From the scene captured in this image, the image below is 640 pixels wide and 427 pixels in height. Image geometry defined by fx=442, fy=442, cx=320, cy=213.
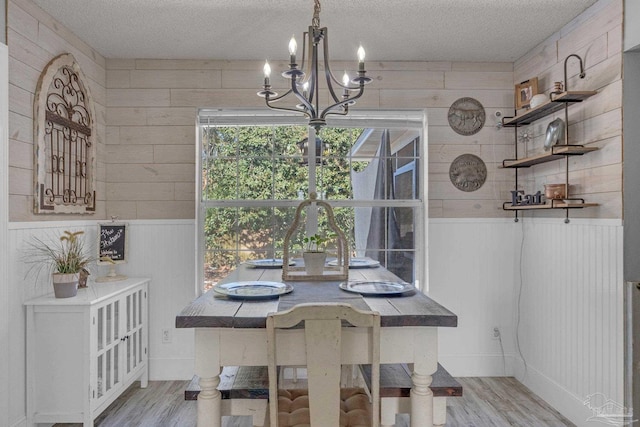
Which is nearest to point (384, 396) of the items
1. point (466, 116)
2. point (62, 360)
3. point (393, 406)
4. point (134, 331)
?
point (393, 406)

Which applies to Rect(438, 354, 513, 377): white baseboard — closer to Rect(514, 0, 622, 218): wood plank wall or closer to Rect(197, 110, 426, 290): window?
Rect(197, 110, 426, 290): window

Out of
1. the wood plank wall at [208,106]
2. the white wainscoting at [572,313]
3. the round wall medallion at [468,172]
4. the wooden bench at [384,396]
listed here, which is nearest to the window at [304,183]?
the wood plank wall at [208,106]

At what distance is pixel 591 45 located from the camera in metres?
→ 2.69

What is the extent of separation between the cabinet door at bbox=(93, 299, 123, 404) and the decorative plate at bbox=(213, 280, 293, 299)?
989 millimetres

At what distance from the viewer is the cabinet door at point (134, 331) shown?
3018 mm

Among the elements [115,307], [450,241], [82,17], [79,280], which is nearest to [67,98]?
[82,17]

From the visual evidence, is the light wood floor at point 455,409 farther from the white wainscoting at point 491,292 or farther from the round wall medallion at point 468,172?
the round wall medallion at point 468,172

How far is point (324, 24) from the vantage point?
9.64 ft

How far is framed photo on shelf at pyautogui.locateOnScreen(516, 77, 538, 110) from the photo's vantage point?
3250mm

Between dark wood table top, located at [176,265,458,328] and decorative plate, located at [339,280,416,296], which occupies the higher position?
decorative plate, located at [339,280,416,296]

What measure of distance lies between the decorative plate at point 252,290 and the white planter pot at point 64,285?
41.4 inches

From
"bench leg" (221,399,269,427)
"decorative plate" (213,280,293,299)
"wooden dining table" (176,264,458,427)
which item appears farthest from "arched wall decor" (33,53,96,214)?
"bench leg" (221,399,269,427)

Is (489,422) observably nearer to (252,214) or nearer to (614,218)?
(614,218)

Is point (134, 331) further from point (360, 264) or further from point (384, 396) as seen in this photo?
point (384, 396)
